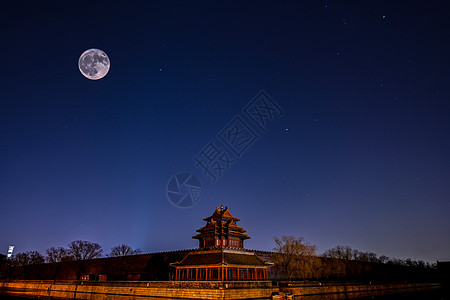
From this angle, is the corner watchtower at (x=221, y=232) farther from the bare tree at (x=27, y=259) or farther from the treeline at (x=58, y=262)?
the bare tree at (x=27, y=259)

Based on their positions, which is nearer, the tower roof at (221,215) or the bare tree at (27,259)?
the tower roof at (221,215)

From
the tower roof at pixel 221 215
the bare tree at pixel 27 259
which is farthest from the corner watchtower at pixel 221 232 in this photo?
the bare tree at pixel 27 259

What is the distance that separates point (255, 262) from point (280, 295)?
5088mm

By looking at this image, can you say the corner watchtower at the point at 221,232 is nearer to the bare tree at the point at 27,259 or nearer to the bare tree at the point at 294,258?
the bare tree at the point at 294,258

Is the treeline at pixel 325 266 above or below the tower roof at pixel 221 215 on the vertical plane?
below

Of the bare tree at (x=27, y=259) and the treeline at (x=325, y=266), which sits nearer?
the treeline at (x=325, y=266)

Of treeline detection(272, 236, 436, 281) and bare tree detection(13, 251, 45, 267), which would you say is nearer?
treeline detection(272, 236, 436, 281)

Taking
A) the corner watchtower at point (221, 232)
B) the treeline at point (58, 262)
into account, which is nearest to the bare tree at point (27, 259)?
the treeline at point (58, 262)

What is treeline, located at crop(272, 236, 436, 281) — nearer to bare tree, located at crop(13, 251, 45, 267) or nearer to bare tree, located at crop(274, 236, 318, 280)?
bare tree, located at crop(274, 236, 318, 280)

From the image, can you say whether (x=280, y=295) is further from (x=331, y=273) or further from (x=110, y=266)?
(x=110, y=266)

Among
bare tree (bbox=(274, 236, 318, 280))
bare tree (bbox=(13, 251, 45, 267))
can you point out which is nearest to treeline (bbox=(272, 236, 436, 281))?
bare tree (bbox=(274, 236, 318, 280))

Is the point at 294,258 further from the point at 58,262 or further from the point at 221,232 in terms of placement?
the point at 58,262

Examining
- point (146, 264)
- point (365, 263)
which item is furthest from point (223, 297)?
point (365, 263)

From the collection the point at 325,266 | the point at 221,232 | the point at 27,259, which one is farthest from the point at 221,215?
the point at 27,259
